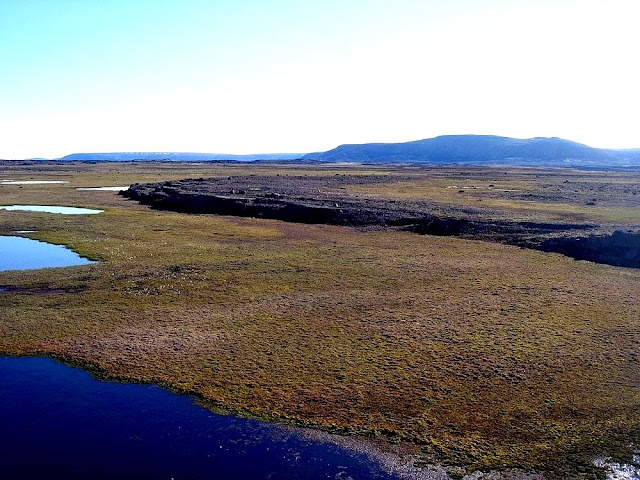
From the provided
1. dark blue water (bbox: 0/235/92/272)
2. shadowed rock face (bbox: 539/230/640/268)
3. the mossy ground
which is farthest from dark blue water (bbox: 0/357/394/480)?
shadowed rock face (bbox: 539/230/640/268)

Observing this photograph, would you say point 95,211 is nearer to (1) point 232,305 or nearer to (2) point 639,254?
(1) point 232,305

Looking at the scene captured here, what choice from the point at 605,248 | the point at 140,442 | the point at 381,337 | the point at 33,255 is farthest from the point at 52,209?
the point at 605,248

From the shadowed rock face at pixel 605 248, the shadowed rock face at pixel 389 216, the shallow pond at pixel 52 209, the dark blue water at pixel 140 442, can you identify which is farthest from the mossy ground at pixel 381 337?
the shallow pond at pixel 52 209

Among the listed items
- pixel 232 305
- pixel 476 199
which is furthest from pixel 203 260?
pixel 476 199

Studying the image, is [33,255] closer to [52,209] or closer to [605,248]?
[52,209]

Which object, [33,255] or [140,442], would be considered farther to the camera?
[33,255]
